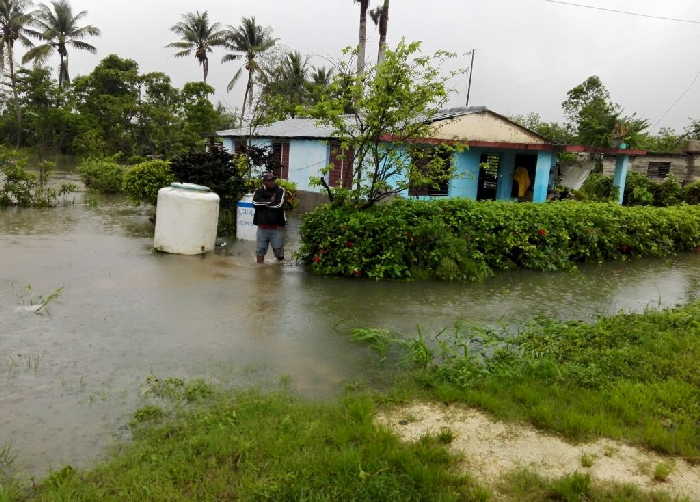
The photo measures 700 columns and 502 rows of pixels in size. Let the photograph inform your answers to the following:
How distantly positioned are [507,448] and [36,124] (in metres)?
43.0

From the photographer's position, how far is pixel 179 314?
6625 mm

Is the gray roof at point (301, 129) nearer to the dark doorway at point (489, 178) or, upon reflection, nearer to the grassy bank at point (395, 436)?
the dark doorway at point (489, 178)

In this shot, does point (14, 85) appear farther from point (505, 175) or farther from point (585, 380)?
point (585, 380)

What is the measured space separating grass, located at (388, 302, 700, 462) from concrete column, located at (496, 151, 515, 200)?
14.1m

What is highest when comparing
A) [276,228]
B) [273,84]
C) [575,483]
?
[273,84]

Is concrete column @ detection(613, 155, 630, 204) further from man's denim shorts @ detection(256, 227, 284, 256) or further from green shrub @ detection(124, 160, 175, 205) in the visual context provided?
green shrub @ detection(124, 160, 175, 205)

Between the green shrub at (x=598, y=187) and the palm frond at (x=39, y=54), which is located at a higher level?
the palm frond at (x=39, y=54)

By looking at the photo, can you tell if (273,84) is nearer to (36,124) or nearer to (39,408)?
(36,124)

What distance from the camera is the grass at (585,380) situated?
156 inches

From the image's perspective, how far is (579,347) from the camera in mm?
5691

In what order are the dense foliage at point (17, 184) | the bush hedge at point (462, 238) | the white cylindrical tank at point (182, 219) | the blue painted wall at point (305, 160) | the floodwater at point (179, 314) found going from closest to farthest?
the floodwater at point (179, 314)
the bush hedge at point (462, 238)
the white cylindrical tank at point (182, 219)
the dense foliage at point (17, 184)
the blue painted wall at point (305, 160)

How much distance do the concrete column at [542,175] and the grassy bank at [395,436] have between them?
12.4 m

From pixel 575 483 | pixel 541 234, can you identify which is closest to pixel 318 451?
pixel 575 483

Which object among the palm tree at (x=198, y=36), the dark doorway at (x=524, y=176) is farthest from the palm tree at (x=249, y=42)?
the dark doorway at (x=524, y=176)
